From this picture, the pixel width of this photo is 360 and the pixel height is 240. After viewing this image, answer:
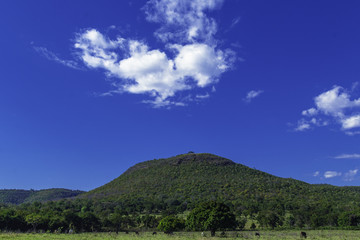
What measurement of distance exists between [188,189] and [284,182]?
59.4m

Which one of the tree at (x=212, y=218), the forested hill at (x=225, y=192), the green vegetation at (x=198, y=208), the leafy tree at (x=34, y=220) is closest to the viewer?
the tree at (x=212, y=218)

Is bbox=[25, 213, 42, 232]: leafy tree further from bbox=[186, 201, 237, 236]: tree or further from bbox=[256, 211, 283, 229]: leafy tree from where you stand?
bbox=[256, 211, 283, 229]: leafy tree

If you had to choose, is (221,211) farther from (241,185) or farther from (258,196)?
(241,185)

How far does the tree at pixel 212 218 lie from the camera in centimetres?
6334

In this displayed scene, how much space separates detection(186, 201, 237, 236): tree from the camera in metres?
63.3

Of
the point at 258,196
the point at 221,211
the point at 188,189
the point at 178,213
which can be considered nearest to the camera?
the point at 221,211

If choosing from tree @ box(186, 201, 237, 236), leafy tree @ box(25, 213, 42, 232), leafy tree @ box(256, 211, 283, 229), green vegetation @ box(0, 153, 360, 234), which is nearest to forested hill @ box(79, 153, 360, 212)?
green vegetation @ box(0, 153, 360, 234)

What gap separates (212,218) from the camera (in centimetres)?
6325

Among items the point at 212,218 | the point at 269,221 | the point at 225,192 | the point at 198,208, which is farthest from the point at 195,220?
the point at 225,192

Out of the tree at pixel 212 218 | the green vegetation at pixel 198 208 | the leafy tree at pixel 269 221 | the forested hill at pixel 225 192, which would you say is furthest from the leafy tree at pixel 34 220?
the leafy tree at pixel 269 221

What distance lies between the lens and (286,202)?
13375cm

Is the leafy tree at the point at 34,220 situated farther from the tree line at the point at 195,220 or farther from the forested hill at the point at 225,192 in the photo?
the forested hill at the point at 225,192

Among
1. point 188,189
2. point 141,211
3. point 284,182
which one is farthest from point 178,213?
point 284,182

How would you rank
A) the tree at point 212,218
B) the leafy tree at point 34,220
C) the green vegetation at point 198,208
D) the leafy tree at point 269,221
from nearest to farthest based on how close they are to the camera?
the tree at point 212,218
the green vegetation at point 198,208
the leafy tree at point 34,220
the leafy tree at point 269,221
